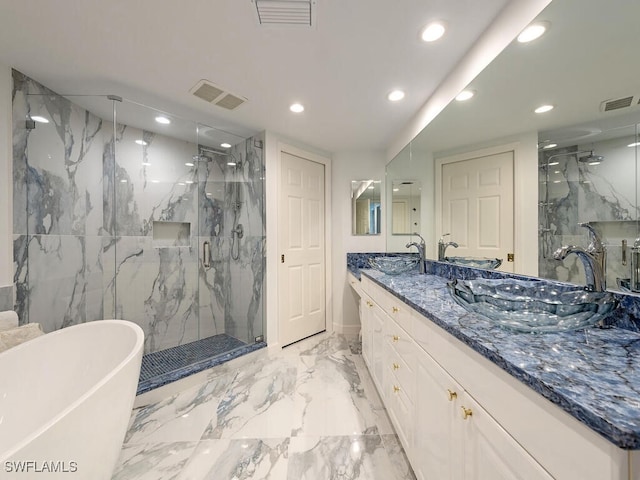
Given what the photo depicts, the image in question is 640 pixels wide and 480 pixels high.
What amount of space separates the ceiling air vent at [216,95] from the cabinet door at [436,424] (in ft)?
6.78

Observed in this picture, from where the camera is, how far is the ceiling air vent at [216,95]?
Answer: 1.73 m

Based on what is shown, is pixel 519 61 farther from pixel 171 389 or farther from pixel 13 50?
pixel 171 389

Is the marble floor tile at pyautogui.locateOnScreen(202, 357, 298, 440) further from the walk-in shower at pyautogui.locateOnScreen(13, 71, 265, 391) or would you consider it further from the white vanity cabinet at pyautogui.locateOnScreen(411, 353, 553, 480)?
the white vanity cabinet at pyautogui.locateOnScreen(411, 353, 553, 480)

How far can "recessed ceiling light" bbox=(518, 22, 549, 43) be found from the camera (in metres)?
1.00

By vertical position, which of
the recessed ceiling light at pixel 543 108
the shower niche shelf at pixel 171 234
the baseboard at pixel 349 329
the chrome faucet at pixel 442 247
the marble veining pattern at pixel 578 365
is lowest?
the baseboard at pixel 349 329

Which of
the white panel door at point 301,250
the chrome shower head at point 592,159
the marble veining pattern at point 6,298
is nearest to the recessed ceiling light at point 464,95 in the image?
the chrome shower head at point 592,159

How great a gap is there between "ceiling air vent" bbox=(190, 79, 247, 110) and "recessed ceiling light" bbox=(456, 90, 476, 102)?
1.49 meters

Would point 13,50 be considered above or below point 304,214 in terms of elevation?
above

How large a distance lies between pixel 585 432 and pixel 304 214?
258 centimetres

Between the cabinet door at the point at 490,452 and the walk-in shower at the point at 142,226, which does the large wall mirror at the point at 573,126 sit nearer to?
the cabinet door at the point at 490,452

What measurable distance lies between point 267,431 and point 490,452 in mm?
1291

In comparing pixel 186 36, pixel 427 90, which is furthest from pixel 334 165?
pixel 186 36

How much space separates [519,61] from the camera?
3.77 ft

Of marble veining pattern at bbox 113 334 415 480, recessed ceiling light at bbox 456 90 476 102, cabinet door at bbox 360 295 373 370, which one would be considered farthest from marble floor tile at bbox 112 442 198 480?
recessed ceiling light at bbox 456 90 476 102
